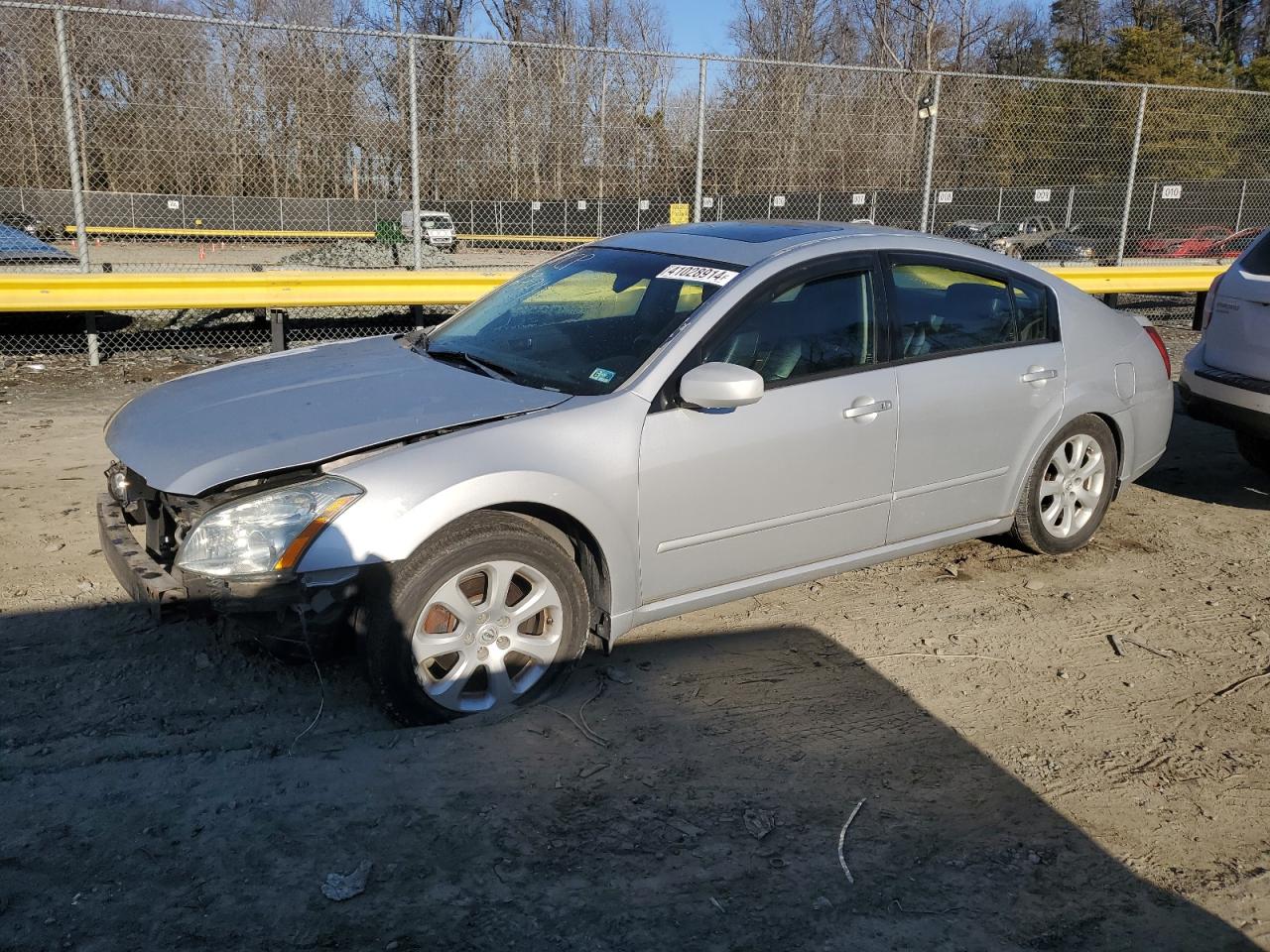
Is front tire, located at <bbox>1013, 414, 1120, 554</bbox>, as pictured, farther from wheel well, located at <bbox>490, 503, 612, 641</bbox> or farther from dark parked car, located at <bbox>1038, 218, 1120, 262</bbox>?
dark parked car, located at <bbox>1038, 218, 1120, 262</bbox>

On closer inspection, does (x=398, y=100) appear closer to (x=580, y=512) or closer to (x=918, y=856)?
(x=580, y=512)

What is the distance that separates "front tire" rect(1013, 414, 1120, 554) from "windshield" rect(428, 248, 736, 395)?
1961mm

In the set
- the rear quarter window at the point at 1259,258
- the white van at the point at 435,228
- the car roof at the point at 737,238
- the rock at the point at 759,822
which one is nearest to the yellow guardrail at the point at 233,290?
the white van at the point at 435,228

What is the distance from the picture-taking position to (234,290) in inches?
365

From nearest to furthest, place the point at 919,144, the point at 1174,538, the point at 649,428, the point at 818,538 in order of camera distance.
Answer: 1. the point at 649,428
2. the point at 818,538
3. the point at 1174,538
4. the point at 919,144

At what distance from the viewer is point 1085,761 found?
354 cm

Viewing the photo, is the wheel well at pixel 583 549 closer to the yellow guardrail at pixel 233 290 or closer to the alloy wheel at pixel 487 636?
the alloy wheel at pixel 487 636

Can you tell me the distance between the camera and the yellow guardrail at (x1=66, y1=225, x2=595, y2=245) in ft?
31.6

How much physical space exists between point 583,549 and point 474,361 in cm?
100

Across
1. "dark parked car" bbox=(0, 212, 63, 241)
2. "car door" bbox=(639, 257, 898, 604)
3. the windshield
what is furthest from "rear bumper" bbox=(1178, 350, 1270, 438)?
"dark parked car" bbox=(0, 212, 63, 241)

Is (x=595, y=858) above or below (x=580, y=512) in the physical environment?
below

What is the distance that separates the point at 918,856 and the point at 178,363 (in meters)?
8.74

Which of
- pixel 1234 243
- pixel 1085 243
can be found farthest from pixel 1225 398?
pixel 1234 243

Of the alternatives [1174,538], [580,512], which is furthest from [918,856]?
[1174,538]
